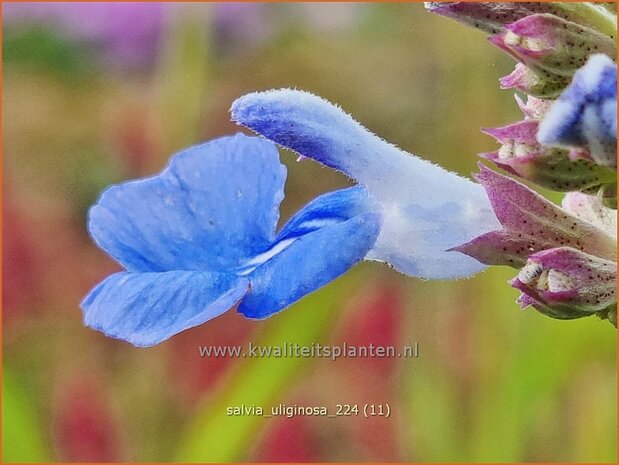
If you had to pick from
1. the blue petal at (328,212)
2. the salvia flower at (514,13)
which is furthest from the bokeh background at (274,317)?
the salvia flower at (514,13)

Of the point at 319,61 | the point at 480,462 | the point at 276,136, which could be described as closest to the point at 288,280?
the point at 276,136

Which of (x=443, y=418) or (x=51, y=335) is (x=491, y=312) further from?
(x=51, y=335)

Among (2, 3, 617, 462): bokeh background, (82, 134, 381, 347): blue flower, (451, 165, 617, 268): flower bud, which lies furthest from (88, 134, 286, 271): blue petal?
(2, 3, 617, 462): bokeh background

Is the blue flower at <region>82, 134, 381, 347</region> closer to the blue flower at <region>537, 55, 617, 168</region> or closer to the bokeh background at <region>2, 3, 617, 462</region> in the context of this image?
the blue flower at <region>537, 55, 617, 168</region>

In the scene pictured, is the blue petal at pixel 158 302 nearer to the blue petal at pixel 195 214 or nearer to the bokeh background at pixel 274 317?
the blue petal at pixel 195 214

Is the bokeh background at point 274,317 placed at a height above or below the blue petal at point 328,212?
below

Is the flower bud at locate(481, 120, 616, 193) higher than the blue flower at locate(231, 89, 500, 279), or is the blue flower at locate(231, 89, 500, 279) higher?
the flower bud at locate(481, 120, 616, 193)

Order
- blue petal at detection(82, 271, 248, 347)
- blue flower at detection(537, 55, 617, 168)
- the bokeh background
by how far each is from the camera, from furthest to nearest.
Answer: the bokeh background → blue petal at detection(82, 271, 248, 347) → blue flower at detection(537, 55, 617, 168)
